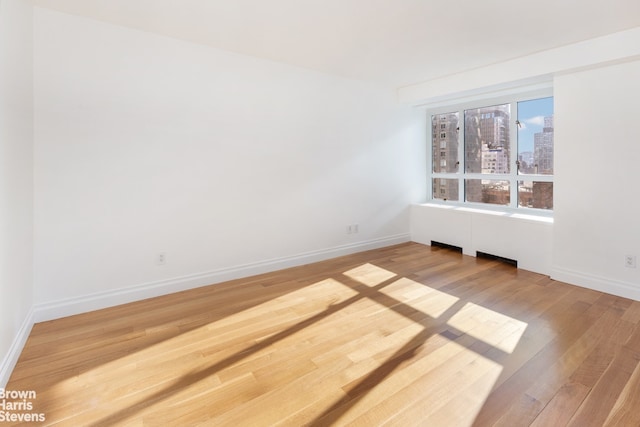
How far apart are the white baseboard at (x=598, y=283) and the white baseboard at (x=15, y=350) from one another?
4743 millimetres

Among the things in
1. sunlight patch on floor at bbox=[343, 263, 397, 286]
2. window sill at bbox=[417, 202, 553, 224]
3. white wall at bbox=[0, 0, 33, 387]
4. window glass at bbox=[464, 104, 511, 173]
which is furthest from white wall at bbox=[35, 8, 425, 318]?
window glass at bbox=[464, 104, 511, 173]

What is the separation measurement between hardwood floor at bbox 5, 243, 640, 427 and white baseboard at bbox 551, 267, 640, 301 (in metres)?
0.12

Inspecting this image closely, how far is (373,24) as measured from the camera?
2828mm

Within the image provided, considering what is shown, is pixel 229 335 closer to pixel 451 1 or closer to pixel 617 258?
pixel 451 1

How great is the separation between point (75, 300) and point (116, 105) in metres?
1.75

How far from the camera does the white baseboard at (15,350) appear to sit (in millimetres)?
1884

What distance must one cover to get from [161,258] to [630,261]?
4516 millimetres

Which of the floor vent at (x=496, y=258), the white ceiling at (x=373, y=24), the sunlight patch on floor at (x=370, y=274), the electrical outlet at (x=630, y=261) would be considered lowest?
the sunlight patch on floor at (x=370, y=274)

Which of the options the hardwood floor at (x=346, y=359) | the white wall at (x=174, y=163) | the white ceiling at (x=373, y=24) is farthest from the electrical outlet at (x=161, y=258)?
the white ceiling at (x=373, y=24)

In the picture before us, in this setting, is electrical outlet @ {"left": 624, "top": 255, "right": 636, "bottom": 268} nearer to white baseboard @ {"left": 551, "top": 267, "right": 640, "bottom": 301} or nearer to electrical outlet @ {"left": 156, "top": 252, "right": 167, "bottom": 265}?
white baseboard @ {"left": 551, "top": 267, "right": 640, "bottom": 301}

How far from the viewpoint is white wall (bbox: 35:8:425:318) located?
2.70m

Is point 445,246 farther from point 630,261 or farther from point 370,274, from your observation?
point 630,261

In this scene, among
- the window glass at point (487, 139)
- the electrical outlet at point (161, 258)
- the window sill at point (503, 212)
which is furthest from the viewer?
the window glass at point (487, 139)

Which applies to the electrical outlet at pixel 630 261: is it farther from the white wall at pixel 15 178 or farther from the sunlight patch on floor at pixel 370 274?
the white wall at pixel 15 178
